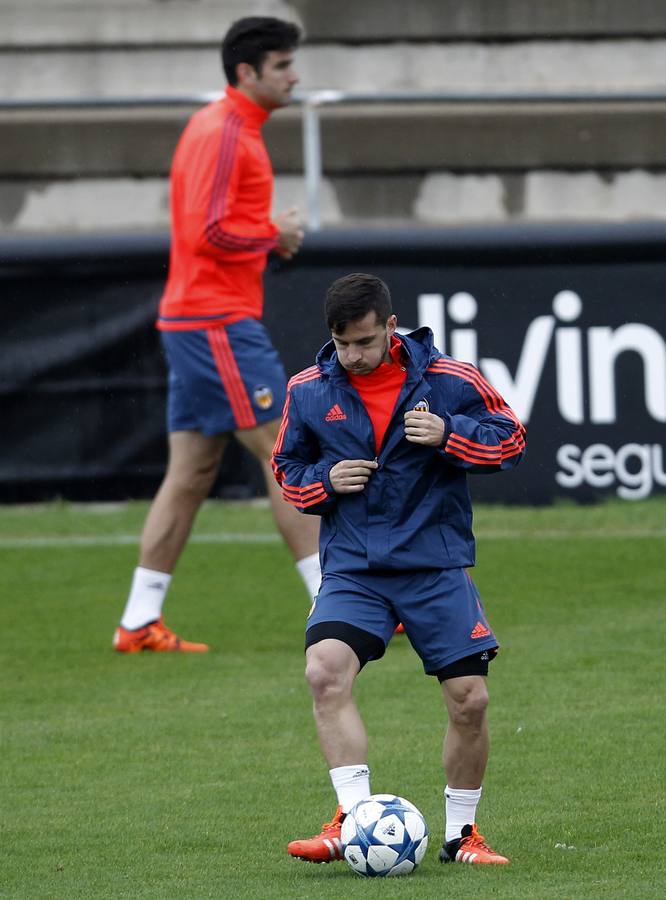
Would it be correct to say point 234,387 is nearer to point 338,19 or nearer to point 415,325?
point 415,325

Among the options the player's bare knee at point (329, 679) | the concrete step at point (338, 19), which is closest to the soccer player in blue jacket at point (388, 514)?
the player's bare knee at point (329, 679)

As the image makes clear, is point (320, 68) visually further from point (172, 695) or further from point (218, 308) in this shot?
point (172, 695)

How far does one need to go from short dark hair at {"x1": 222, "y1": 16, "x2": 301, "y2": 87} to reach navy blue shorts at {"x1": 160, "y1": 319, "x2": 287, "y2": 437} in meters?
1.11

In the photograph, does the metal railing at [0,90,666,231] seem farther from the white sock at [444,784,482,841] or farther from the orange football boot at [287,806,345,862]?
the orange football boot at [287,806,345,862]

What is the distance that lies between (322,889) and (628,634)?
142 inches

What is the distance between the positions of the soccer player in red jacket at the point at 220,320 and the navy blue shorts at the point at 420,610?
111 inches

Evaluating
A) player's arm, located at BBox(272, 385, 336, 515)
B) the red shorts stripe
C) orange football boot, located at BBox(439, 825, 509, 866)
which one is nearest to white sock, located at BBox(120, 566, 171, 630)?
the red shorts stripe

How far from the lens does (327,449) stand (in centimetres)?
496

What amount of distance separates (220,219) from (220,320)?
43 centimetres

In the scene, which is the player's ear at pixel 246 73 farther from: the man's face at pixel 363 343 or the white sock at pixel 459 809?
the white sock at pixel 459 809

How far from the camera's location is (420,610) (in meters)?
4.82

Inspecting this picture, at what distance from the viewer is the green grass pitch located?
4.61m

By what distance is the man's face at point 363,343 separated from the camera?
15.5 ft

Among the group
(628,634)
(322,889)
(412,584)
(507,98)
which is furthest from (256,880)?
(507,98)
